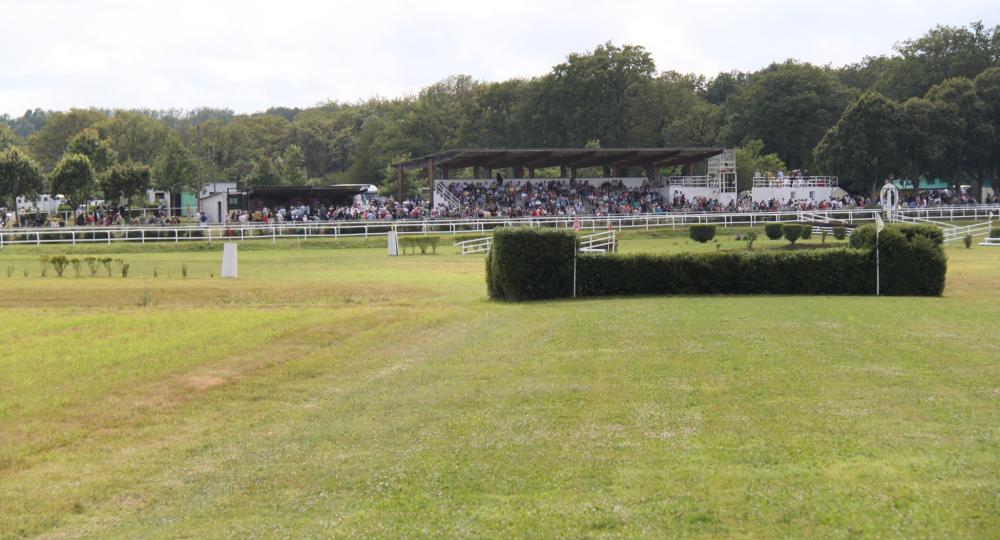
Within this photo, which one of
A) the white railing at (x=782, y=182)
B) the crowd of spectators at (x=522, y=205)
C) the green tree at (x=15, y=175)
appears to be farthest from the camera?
the white railing at (x=782, y=182)

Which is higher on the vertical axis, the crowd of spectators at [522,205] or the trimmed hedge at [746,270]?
the crowd of spectators at [522,205]

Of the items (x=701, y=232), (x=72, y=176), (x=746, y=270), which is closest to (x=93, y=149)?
(x=72, y=176)

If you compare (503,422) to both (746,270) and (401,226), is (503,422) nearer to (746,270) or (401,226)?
(746,270)

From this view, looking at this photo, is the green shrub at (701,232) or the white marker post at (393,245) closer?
the white marker post at (393,245)

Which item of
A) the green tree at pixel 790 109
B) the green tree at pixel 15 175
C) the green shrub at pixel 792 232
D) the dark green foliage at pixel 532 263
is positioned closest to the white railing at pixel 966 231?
the green shrub at pixel 792 232

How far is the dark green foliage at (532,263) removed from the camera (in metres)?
26.2

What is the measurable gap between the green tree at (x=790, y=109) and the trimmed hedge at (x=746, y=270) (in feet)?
240

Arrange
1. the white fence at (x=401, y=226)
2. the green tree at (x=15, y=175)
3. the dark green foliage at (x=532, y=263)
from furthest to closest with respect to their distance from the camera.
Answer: the green tree at (x=15, y=175) < the white fence at (x=401, y=226) < the dark green foliage at (x=532, y=263)

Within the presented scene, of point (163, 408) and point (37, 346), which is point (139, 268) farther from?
point (163, 408)

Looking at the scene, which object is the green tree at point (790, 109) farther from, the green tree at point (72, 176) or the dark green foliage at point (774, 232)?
the green tree at point (72, 176)

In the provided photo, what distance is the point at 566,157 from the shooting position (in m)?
70.4

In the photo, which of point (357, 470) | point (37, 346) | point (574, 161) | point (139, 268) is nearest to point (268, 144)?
point (574, 161)

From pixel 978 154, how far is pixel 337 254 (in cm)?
6092

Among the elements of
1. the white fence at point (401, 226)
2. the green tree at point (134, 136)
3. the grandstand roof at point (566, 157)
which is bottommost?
the white fence at point (401, 226)
